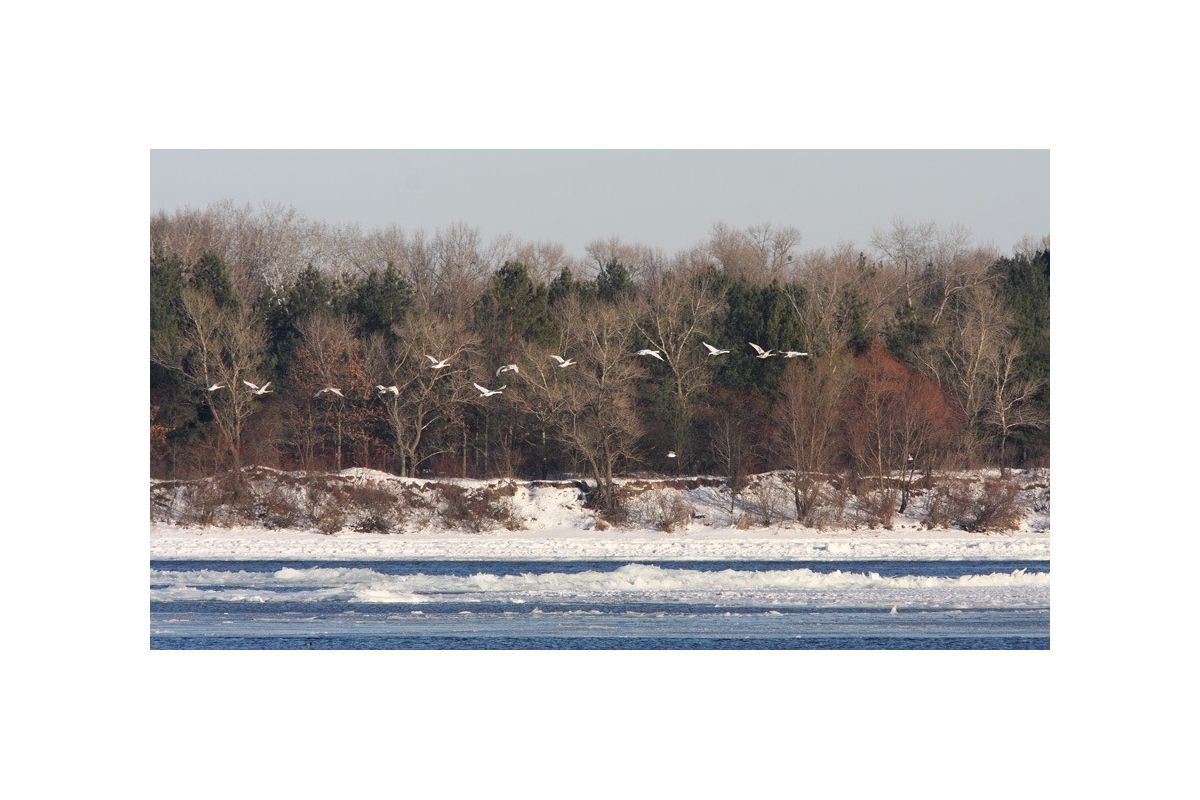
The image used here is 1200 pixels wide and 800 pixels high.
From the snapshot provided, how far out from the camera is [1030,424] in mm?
41156

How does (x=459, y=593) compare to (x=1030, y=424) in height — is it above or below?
below

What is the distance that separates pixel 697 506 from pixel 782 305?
7.33 meters

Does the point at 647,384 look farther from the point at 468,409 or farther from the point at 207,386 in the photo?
the point at 207,386

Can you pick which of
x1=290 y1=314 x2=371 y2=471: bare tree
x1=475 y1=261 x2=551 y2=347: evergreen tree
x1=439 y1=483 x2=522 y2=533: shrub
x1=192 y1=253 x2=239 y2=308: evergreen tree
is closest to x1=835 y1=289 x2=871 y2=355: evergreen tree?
x1=475 y1=261 x2=551 y2=347: evergreen tree

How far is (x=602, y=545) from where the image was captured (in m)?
36.4

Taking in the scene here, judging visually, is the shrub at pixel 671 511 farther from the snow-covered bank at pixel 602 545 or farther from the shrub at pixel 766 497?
the shrub at pixel 766 497

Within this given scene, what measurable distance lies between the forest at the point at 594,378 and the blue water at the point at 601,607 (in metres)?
9.36

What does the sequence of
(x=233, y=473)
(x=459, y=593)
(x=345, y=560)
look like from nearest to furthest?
(x=459, y=593), (x=345, y=560), (x=233, y=473)

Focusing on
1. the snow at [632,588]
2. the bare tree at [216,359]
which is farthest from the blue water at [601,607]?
the bare tree at [216,359]

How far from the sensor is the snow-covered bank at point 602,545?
112ft

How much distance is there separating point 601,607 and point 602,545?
37.0ft

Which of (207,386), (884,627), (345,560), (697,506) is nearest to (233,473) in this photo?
(207,386)

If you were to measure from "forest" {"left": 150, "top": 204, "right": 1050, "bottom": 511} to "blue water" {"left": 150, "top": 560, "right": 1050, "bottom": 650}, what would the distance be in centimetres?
936

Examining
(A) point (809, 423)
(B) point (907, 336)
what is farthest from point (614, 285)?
(A) point (809, 423)
